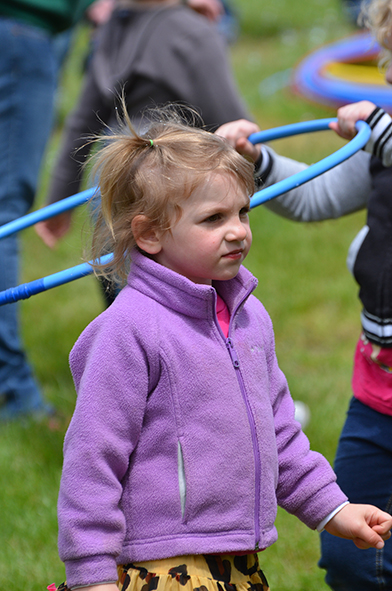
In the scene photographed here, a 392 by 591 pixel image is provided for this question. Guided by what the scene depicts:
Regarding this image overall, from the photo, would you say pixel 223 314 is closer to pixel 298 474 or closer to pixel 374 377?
pixel 298 474

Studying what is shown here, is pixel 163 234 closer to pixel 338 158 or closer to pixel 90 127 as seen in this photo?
pixel 338 158

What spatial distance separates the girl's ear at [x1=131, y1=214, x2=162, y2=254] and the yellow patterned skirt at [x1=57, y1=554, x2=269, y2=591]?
0.63 metres

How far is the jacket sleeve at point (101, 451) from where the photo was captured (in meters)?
1.48

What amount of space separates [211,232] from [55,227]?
1815 mm

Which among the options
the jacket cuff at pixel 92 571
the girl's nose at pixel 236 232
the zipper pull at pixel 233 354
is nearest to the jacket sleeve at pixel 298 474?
Result: the zipper pull at pixel 233 354

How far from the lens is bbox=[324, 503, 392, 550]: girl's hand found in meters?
1.72

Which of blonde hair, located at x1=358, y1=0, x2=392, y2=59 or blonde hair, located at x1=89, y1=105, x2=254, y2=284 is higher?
blonde hair, located at x1=358, y1=0, x2=392, y2=59

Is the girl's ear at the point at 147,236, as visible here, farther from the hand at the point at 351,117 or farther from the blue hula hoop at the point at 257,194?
the hand at the point at 351,117

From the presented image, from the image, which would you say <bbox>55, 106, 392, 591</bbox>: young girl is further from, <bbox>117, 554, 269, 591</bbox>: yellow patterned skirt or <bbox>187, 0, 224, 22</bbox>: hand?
<bbox>187, 0, 224, 22</bbox>: hand

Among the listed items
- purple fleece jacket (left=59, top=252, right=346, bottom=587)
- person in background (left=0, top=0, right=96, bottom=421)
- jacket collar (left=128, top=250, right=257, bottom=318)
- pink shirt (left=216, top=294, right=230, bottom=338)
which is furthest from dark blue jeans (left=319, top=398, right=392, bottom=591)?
person in background (left=0, top=0, right=96, bottom=421)

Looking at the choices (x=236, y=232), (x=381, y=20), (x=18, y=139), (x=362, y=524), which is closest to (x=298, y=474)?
(x=362, y=524)

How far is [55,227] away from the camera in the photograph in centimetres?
331

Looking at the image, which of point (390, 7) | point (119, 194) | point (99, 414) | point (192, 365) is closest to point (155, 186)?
point (119, 194)

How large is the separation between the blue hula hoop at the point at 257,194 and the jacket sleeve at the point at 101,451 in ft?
0.74
